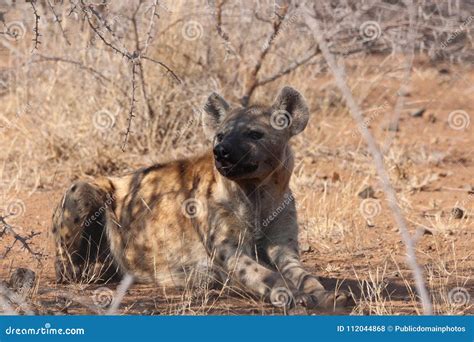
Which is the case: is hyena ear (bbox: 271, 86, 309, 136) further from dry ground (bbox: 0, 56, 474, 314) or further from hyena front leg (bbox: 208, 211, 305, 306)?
dry ground (bbox: 0, 56, 474, 314)

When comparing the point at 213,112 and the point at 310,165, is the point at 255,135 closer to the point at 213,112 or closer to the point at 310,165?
the point at 213,112

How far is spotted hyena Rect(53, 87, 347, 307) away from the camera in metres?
6.11

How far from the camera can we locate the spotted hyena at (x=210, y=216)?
6109 mm

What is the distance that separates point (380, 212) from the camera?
28.5ft

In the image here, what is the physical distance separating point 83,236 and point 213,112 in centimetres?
131

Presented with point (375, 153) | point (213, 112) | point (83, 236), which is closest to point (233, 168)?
point (213, 112)

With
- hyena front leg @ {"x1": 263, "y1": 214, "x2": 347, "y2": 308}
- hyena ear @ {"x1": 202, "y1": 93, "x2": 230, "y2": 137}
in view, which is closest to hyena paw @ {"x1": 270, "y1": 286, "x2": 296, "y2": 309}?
hyena front leg @ {"x1": 263, "y1": 214, "x2": 347, "y2": 308}

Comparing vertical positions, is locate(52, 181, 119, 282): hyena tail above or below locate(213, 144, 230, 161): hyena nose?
below

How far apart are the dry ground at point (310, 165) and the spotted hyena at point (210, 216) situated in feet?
0.71

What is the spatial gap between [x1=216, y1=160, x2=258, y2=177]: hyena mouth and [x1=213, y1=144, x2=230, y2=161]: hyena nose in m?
0.03

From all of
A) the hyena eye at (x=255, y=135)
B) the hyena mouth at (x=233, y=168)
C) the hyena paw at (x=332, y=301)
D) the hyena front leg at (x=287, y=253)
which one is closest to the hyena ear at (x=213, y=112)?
the hyena eye at (x=255, y=135)

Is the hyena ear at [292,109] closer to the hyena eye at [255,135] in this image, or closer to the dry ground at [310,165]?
the hyena eye at [255,135]

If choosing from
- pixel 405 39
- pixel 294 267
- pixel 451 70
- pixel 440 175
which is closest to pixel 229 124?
pixel 294 267

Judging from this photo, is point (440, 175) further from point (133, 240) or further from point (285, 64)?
point (133, 240)
